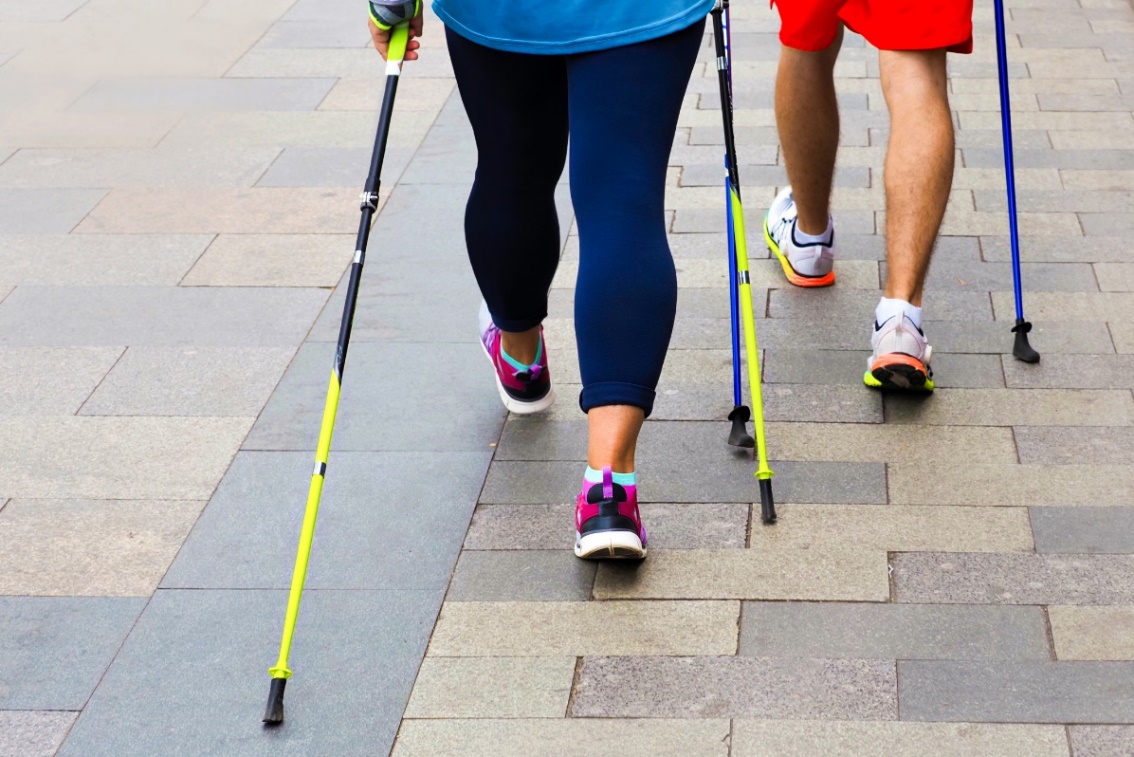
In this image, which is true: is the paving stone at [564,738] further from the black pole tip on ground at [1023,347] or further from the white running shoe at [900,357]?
the black pole tip on ground at [1023,347]

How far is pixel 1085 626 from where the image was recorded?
273cm

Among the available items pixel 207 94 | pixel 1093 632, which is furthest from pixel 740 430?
pixel 207 94

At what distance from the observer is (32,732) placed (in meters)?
2.56

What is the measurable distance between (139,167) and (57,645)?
3.03m

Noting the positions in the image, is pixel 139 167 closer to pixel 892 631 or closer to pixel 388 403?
pixel 388 403

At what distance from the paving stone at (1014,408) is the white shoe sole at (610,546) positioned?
0.91 meters

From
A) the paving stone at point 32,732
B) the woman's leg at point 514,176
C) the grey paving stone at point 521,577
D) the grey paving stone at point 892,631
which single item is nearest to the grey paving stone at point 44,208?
the woman's leg at point 514,176

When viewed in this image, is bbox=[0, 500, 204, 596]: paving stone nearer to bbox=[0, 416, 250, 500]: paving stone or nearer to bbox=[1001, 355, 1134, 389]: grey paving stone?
bbox=[0, 416, 250, 500]: paving stone

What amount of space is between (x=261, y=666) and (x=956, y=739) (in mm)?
1207

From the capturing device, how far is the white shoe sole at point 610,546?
2898 millimetres

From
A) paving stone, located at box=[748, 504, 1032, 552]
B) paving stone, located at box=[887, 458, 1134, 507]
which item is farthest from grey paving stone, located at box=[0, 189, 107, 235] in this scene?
paving stone, located at box=[887, 458, 1134, 507]

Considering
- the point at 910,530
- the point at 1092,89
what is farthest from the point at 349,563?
the point at 1092,89

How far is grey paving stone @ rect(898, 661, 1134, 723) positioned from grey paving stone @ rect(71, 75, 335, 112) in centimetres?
428

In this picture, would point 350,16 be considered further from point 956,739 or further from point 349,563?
point 956,739
